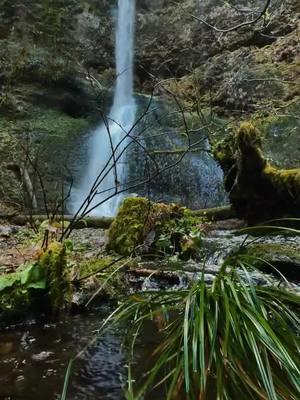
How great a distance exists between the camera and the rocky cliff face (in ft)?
44.3

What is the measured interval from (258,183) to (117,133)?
698cm

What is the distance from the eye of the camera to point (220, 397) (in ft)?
5.08

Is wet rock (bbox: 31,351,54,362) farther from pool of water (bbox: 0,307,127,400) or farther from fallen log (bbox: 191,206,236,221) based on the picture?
fallen log (bbox: 191,206,236,221)

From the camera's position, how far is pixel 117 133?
45.6ft

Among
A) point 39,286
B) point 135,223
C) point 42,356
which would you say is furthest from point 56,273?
point 135,223

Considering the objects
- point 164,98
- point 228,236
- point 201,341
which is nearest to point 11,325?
point 201,341

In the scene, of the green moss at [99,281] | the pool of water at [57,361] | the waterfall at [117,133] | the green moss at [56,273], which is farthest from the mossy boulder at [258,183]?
the pool of water at [57,361]

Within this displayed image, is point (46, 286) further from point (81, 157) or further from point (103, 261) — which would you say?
point (81, 157)

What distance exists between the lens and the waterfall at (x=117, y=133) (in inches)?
477

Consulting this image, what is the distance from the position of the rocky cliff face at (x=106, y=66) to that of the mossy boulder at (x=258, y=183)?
4.30 metres

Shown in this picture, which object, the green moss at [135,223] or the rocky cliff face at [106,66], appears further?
the rocky cliff face at [106,66]

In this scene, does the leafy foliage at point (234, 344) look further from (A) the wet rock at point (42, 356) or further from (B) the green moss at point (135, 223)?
(B) the green moss at point (135, 223)

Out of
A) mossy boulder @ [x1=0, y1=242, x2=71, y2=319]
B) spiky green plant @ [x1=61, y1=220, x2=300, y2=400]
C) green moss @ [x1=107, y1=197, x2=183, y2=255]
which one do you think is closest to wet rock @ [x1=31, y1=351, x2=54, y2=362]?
mossy boulder @ [x1=0, y1=242, x2=71, y2=319]

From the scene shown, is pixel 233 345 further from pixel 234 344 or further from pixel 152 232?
pixel 152 232
